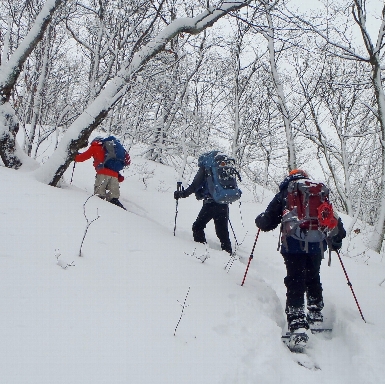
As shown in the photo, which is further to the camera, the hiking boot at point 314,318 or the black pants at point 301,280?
the hiking boot at point 314,318

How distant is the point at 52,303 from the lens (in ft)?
8.93

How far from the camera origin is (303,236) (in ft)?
12.1

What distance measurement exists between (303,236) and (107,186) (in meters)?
4.27

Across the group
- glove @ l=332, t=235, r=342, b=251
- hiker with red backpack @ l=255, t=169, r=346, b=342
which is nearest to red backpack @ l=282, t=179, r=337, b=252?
hiker with red backpack @ l=255, t=169, r=346, b=342

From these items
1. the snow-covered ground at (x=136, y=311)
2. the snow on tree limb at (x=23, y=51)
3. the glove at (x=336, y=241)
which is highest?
the snow on tree limb at (x=23, y=51)

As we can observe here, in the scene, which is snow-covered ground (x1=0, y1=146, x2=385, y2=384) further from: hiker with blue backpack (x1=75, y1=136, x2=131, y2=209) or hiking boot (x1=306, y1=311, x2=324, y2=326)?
hiker with blue backpack (x1=75, y1=136, x2=131, y2=209)

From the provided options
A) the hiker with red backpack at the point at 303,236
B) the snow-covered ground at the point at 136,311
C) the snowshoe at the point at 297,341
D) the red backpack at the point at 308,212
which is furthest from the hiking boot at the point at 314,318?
the red backpack at the point at 308,212

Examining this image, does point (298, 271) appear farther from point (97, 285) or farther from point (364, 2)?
point (364, 2)

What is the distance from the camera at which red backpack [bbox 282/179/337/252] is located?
11.9 feet

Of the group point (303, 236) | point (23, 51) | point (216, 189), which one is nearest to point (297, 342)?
point (303, 236)

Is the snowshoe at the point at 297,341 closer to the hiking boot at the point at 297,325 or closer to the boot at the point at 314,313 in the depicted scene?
the hiking boot at the point at 297,325

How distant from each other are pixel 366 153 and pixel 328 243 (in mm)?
14271

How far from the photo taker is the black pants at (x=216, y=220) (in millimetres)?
5770

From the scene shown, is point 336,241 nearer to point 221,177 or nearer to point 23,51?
point 221,177
